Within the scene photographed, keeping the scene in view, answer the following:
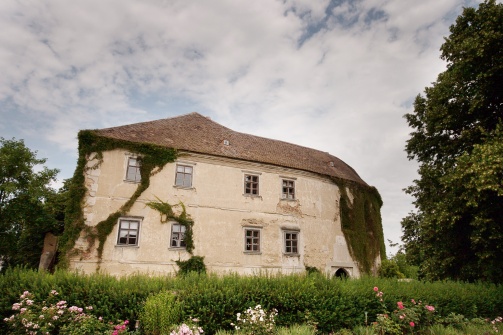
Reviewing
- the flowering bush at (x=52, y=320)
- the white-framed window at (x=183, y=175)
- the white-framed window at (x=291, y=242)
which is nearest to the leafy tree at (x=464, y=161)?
the white-framed window at (x=291, y=242)

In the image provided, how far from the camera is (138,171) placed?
17438 mm

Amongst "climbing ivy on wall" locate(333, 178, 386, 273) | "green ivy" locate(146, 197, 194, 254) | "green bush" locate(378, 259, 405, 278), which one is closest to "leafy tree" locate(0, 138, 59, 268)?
"green ivy" locate(146, 197, 194, 254)

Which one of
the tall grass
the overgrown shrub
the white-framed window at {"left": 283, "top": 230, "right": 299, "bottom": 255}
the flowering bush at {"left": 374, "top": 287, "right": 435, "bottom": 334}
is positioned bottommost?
the flowering bush at {"left": 374, "top": 287, "right": 435, "bottom": 334}

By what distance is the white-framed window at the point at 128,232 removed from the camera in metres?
16.1

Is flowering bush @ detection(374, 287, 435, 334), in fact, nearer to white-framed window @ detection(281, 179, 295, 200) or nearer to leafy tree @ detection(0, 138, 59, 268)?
white-framed window @ detection(281, 179, 295, 200)

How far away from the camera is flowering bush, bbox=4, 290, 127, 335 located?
7133 millimetres

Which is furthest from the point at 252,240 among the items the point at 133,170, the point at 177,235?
the point at 133,170

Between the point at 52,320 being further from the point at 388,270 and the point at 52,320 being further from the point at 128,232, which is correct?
the point at 388,270

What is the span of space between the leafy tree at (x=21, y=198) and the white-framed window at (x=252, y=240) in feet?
54.1

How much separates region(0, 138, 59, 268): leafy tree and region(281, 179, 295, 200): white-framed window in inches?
726

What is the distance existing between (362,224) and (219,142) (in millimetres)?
12301

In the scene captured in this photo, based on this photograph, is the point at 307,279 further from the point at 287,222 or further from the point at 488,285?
the point at 287,222

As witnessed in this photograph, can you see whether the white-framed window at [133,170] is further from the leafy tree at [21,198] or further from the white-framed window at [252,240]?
the leafy tree at [21,198]

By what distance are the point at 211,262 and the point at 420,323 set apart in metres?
10.7
